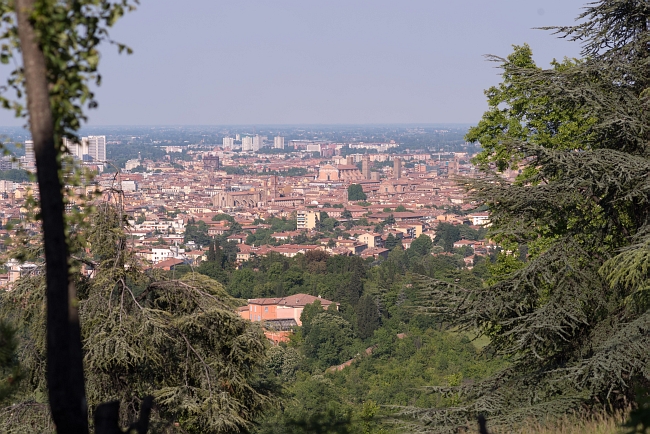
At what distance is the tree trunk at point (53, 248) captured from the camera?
2053mm

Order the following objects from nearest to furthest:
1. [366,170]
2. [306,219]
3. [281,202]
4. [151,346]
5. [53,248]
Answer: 1. [53,248]
2. [151,346]
3. [306,219]
4. [281,202]
5. [366,170]

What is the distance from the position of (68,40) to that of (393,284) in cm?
3445

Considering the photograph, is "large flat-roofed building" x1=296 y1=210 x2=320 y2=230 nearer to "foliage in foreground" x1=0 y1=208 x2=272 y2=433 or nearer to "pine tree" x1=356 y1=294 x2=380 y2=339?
"pine tree" x1=356 y1=294 x2=380 y2=339

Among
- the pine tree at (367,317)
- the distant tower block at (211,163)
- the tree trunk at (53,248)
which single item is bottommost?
the distant tower block at (211,163)

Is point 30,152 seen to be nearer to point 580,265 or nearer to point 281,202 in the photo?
point 580,265

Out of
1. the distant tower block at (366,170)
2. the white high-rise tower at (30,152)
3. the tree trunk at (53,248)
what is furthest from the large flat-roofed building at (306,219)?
the tree trunk at (53,248)

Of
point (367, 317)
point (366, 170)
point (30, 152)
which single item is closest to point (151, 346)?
point (30, 152)

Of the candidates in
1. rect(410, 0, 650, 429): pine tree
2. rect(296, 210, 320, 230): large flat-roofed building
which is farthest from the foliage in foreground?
rect(296, 210, 320, 230): large flat-roofed building

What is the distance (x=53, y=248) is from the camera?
207cm

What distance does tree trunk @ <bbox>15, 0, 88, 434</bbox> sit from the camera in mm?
2053

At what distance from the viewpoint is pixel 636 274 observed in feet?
14.1

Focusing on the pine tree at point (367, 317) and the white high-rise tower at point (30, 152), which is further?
the pine tree at point (367, 317)

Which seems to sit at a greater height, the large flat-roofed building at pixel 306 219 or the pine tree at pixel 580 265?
the pine tree at pixel 580 265

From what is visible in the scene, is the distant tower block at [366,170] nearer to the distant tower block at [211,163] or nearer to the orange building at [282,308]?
the distant tower block at [211,163]
